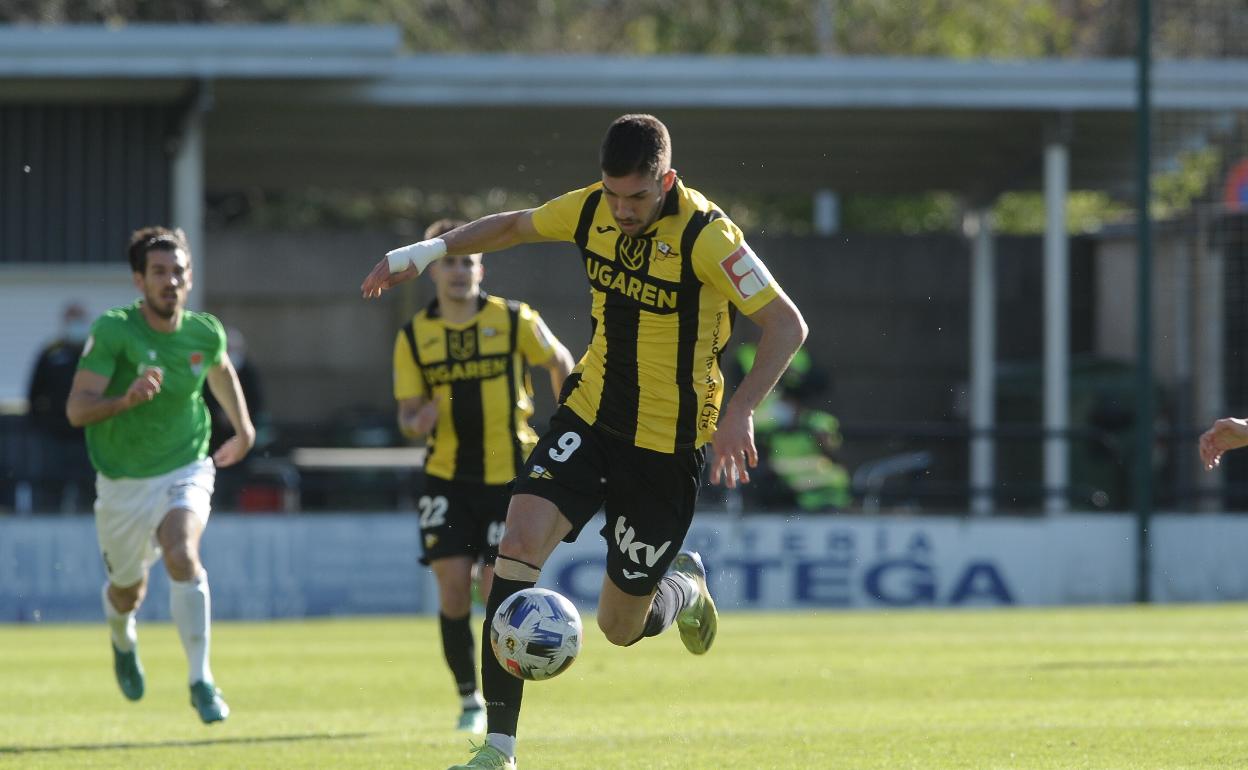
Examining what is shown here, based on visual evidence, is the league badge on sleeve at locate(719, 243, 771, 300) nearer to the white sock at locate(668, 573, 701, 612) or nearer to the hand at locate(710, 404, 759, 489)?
the hand at locate(710, 404, 759, 489)

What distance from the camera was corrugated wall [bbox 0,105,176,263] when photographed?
764 inches

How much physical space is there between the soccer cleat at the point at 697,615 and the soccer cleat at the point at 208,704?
2126 millimetres

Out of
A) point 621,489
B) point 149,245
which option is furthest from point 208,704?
point 621,489

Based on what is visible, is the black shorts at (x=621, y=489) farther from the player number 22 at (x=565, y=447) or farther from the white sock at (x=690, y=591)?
the white sock at (x=690, y=591)

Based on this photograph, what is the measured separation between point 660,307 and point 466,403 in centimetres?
294

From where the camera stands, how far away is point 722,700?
1070 centimetres

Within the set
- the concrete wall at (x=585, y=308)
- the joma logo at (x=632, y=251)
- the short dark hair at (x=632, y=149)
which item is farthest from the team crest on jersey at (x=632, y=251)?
the concrete wall at (x=585, y=308)

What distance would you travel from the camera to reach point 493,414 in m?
10.1

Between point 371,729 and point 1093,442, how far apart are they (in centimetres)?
1257

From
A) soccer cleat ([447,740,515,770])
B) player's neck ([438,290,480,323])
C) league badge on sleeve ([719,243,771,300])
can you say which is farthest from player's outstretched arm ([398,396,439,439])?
soccer cleat ([447,740,515,770])

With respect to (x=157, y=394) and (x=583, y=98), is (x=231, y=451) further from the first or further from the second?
(x=583, y=98)

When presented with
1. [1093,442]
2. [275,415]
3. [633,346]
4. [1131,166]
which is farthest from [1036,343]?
[633,346]

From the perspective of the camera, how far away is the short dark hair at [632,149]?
22.2 feet

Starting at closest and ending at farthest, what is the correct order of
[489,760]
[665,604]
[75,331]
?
1. [489,760]
2. [665,604]
3. [75,331]
